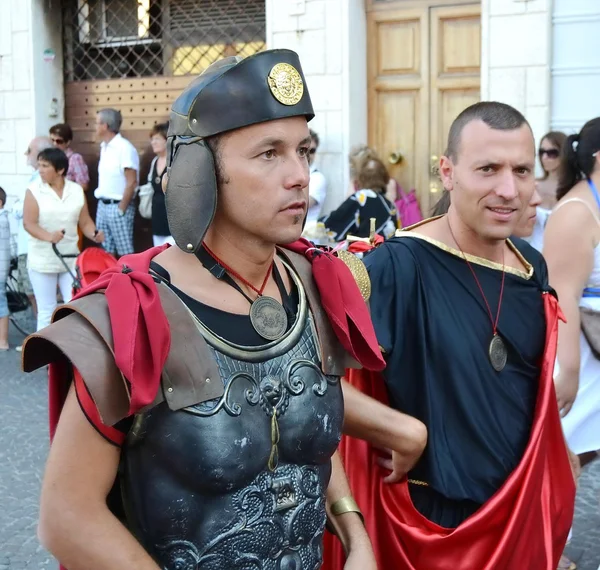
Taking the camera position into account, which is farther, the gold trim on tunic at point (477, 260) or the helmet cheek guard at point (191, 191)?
the gold trim on tunic at point (477, 260)

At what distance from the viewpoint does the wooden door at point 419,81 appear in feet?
28.8

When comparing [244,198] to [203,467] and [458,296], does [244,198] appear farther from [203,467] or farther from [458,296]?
[458,296]

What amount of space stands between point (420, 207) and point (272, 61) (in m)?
7.35

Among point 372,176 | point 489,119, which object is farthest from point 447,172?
point 372,176

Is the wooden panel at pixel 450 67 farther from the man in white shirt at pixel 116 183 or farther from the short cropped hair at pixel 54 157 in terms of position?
the short cropped hair at pixel 54 157

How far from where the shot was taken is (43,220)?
8.05 meters

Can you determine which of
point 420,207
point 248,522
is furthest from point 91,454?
point 420,207

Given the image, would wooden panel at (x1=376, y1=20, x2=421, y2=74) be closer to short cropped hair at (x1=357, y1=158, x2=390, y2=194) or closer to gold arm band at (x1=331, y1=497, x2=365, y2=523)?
short cropped hair at (x1=357, y1=158, x2=390, y2=194)

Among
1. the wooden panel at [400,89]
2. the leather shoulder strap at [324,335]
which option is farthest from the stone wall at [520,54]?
the leather shoulder strap at [324,335]

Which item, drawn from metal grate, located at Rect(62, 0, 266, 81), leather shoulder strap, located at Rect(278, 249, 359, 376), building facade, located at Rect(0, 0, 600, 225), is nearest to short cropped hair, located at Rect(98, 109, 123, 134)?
building facade, located at Rect(0, 0, 600, 225)

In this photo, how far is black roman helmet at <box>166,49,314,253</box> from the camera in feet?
5.85

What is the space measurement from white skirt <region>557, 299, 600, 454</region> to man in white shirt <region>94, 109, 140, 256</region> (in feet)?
21.5

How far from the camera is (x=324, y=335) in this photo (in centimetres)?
198

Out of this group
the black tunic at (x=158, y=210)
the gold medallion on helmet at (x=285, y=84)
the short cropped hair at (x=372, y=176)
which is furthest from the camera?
the black tunic at (x=158, y=210)
